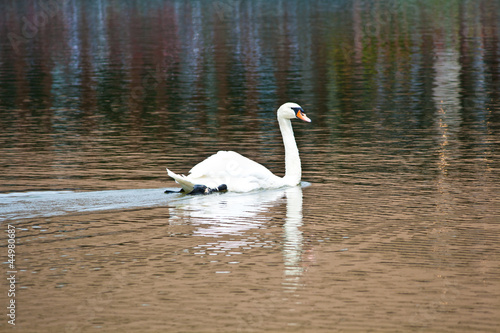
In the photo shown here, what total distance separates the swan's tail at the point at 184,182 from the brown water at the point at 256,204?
0.19 m

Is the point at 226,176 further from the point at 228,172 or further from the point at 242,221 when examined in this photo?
the point at 242,221

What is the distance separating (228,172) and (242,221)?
208 centimetres

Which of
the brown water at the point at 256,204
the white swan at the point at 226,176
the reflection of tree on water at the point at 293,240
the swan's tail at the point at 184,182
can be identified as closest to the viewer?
the brown water at the point at 256,204

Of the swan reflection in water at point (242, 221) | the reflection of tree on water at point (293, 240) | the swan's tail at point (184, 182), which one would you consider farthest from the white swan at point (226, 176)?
the reflection of tree on water at point (293, 240)

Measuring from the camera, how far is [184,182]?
48.1 ft

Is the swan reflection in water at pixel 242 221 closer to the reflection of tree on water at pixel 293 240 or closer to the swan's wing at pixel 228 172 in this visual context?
the reflection of tree on water at pixel 293 240

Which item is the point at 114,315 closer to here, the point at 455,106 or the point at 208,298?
the point at 208,298

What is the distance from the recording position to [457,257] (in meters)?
11.1

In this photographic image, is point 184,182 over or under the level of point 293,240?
over

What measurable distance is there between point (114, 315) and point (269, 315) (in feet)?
4.80

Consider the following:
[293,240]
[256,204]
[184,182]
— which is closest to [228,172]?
[184,182]

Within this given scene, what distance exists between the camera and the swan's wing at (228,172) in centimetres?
1484

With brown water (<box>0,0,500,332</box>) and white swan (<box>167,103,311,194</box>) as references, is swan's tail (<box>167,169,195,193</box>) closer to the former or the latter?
white swan (<box>167,103,311,194</box>)

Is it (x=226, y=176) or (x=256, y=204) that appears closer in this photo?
(x=256, y=204)
